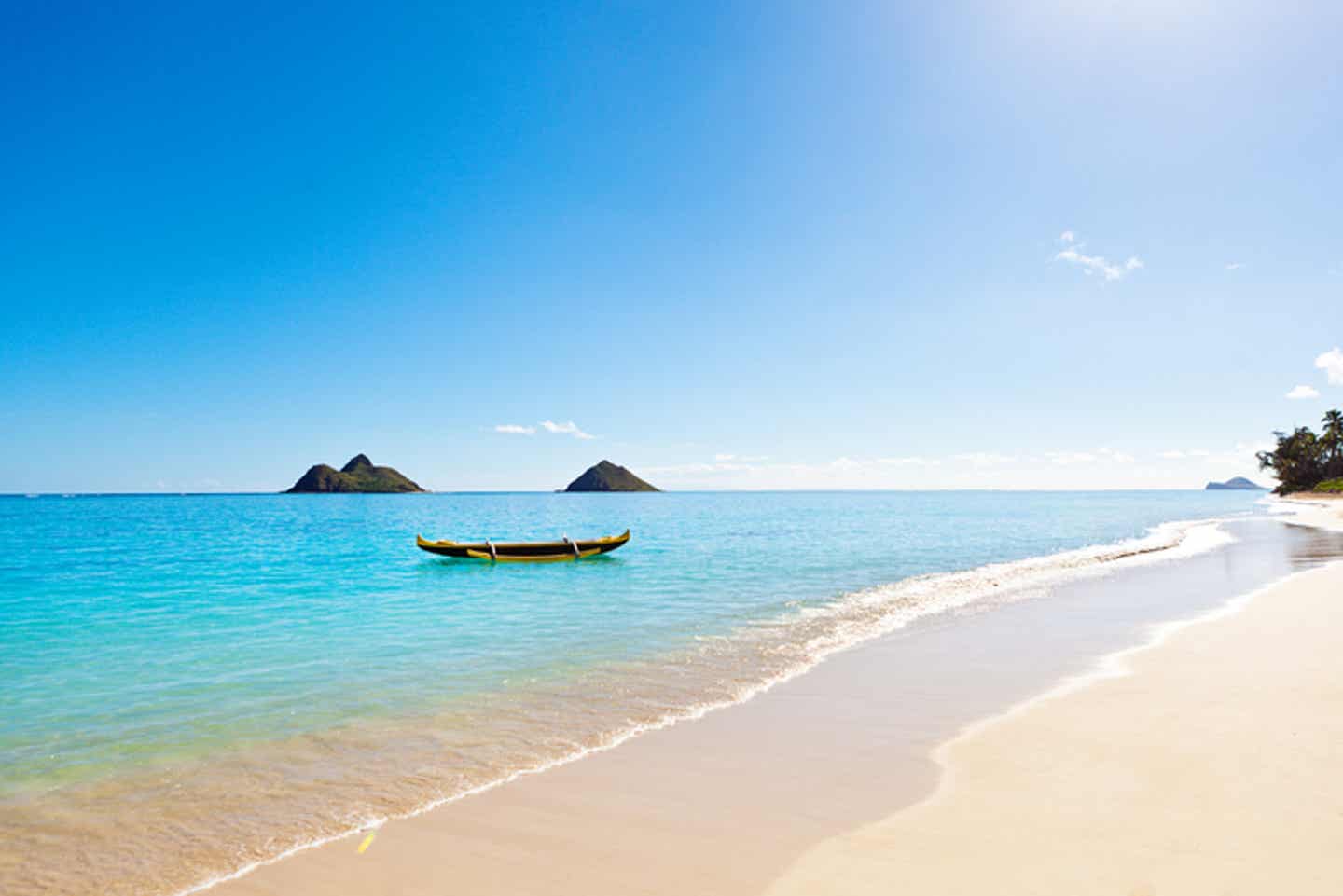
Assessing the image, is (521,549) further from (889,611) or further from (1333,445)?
(1333,445)

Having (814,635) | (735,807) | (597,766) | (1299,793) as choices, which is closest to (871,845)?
(735,807)

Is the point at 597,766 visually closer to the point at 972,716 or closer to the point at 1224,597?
the point at 972,716

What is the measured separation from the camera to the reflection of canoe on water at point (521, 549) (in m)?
35.9

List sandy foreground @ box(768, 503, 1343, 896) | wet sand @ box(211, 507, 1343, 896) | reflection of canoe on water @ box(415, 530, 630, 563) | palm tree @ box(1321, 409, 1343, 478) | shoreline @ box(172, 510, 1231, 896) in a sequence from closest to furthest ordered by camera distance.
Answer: sandy foreground @ box(768, 503, 1343, 896), wet sand @ box(211, 507, 1343, 896), shoreline @ box(172, 510, 1231, 896), reflection of canoe on water @ box(415, 530, 630, 563), palm tree @ box(1321, 409, 1343, 478)

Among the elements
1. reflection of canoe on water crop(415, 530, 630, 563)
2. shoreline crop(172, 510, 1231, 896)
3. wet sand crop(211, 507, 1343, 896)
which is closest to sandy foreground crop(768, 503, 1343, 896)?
wet sand crop(211, 507, 1343, 896)

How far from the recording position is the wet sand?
5340 millimetres

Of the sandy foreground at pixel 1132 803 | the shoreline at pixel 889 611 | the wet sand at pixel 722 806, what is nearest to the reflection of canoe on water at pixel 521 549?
the shoreline at pixel 889 611

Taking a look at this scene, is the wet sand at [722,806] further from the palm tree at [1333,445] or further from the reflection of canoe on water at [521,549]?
the palm tree at [1333,445]

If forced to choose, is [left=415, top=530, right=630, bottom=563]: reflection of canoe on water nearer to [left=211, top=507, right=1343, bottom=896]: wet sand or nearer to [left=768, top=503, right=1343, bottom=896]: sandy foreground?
[left=211, top=507, right=1343, bottom=896]: wet sand

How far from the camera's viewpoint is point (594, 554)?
3938 centimetres

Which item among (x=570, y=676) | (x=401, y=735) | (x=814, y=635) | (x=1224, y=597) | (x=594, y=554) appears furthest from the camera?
(x=594, y=554)

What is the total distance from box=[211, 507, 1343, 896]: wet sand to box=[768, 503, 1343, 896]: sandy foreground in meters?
0.19

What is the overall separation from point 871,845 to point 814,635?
32.0 feet

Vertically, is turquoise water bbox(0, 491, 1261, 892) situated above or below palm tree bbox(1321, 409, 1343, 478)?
below
